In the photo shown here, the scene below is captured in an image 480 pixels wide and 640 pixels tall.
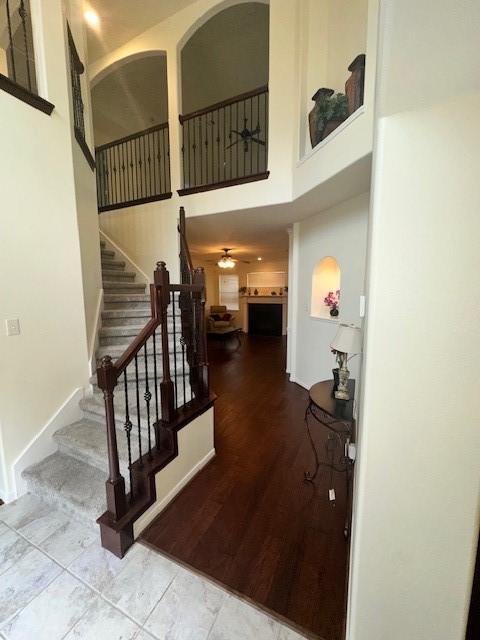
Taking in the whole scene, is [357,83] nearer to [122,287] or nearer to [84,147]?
[84,147]

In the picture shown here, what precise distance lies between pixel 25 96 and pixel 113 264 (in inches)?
99.6

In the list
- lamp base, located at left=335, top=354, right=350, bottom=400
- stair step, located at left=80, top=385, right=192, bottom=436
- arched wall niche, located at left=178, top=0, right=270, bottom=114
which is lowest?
stair step, located at left=80, top=385, right=192, bottom=436

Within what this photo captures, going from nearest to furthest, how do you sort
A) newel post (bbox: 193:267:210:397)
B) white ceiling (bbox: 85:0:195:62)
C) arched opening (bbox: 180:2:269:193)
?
1. newel post (bbox: 193:267:210:397)
2. white ceiling (bbox: 85:0:195:62)
3. arched opening (bbox: 180:2:269:193)

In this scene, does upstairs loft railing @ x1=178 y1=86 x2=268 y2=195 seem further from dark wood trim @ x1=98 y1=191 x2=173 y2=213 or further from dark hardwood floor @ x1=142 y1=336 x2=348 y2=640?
dark hardwood floor @ x1=142 y1=336 x2=348 y2=640

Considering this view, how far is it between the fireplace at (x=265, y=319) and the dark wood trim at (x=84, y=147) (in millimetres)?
6404

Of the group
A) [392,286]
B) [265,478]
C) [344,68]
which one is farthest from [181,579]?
[344,68]

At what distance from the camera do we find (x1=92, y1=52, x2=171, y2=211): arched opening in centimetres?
438

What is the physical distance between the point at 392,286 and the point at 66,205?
2.49 meters

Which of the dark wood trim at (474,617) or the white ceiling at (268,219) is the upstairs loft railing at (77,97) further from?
the dark wood trim at (474,617)

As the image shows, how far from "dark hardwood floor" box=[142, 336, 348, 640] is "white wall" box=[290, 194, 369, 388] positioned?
1.11 metres

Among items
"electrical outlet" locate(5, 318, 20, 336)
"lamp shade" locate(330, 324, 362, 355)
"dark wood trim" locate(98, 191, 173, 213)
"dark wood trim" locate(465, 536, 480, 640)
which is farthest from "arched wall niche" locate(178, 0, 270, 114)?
"dark wood trim" locate(465, 536, 480, 640)

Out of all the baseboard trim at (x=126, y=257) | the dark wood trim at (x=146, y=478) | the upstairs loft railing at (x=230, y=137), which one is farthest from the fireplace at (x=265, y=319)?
the dark wood trim at (x=146, y=478)

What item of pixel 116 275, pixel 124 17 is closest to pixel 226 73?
pixel 124 17

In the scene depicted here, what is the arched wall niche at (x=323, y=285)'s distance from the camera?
3721mm
